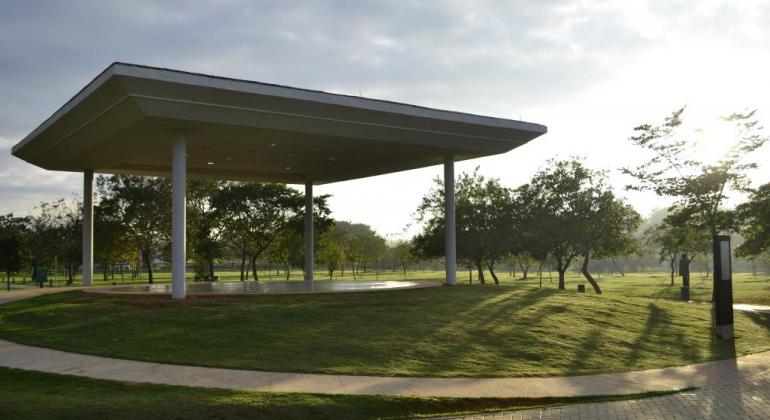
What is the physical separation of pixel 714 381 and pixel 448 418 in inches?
262

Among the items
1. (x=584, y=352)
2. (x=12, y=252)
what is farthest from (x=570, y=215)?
(x=12, y=252)

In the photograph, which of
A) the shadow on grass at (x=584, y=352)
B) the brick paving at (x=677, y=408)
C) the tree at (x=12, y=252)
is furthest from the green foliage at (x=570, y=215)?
the tree at (x=12, y=252)

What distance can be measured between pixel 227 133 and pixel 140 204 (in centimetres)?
2538

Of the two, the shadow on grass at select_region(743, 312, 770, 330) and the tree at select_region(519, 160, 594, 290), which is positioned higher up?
the tree at select_region(519, 160, 594, 290)

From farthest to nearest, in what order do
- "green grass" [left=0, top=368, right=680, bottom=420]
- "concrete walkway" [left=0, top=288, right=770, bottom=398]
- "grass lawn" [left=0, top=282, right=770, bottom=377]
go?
"grass lawn" [left=0, top=282, right=770, bottom=377], "concrete walkway" [left=0, top=288, right=770, bottom=398], "green grass" [left=0, top=368, right=680, bottom=420]

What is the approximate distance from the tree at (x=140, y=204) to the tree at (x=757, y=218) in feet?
125

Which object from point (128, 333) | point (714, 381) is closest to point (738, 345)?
point (714, 381)

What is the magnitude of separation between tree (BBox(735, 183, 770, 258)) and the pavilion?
14.6 meters

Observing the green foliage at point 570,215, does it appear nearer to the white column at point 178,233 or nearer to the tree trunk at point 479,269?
the tree trunk at point 479,269

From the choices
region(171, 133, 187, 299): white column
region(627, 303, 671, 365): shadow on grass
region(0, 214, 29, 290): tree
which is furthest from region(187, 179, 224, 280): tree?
region(627, 303, 671, 365): shadow on grass

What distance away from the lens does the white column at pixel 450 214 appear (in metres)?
26.8

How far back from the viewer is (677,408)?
384 inches

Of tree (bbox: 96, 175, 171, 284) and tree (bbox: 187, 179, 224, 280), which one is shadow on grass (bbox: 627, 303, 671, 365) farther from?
tree (bbox: 96, 175, 171, 284)

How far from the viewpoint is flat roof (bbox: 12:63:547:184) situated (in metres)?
18.0
